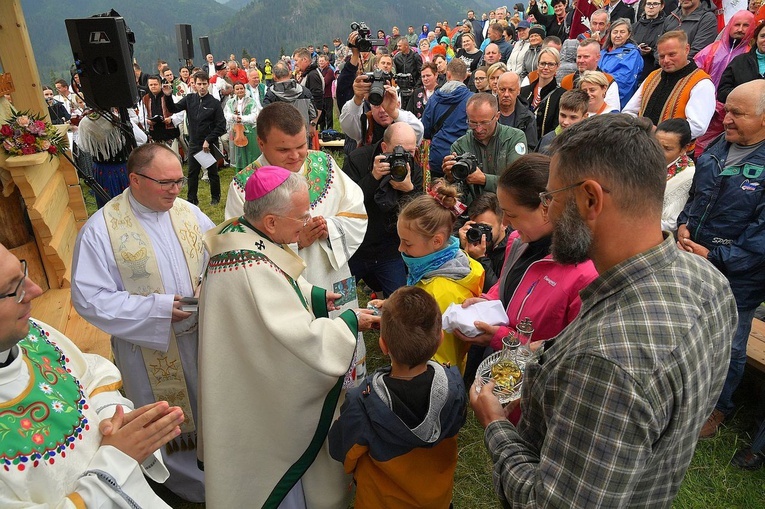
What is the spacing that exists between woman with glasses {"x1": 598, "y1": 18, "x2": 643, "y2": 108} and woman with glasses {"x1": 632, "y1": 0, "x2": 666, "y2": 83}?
1.24ft

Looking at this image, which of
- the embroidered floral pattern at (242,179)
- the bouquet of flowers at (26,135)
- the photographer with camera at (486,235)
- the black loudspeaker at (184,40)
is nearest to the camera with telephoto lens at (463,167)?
the photographer with camera at (486,235)

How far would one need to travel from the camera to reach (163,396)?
300 centimetres

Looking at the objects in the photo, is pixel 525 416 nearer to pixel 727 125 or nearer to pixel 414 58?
pixel 727 125

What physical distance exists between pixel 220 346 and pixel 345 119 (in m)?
3.33

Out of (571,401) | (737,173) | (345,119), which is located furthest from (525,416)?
(345,119)

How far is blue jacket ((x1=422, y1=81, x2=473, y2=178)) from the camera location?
5.41 m

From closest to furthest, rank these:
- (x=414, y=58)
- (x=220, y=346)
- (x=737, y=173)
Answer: (x=220, y=346) → (x=737, y=173) → (x=414, y=58)

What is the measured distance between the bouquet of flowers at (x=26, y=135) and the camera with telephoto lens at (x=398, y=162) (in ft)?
11.1

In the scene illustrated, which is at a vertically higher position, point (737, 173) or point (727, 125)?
point (727, 125)

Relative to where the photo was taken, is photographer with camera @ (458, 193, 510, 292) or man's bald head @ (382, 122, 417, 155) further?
man's bald head @ (382, 122, 417, 155)

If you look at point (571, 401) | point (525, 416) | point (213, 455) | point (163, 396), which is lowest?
point (163, 396)

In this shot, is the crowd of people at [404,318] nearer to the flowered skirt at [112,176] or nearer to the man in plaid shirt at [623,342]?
the man in plaid shirt at [623,342]

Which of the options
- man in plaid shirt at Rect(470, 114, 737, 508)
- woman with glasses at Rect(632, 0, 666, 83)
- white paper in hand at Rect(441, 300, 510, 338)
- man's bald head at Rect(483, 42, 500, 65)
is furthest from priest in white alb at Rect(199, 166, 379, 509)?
man's bald head at Rect(483, 42, 500, 65)

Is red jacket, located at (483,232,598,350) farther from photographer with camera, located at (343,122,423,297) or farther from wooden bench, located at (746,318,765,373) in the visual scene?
wooden bench, located at (746,318,765,373)
